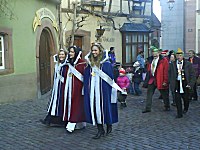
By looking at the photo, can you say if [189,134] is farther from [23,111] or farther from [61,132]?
[23,111]

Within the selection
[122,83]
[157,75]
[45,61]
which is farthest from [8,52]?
[157,75]

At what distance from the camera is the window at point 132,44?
17.9 metres

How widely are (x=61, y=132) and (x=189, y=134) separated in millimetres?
2430

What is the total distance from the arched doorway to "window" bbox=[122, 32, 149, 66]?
5.64 metres

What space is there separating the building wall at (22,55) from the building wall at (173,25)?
48.2ft

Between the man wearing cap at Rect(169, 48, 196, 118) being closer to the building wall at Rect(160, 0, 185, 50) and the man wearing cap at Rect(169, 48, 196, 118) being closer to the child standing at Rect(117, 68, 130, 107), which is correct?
the child standing at Rect(117, 68, 130, 107)

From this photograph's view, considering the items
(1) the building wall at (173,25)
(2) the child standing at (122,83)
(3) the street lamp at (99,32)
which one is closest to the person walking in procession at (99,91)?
(2) the child standing at (122,83)

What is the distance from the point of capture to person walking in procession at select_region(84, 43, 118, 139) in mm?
6355

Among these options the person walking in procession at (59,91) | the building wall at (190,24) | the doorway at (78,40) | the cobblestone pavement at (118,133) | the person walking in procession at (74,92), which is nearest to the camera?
the cobblestone pavement at (118,133)

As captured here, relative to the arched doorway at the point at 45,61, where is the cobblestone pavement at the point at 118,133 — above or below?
below

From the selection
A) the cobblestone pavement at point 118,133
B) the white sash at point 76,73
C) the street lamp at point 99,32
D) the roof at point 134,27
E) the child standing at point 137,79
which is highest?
the roof at point 134,27

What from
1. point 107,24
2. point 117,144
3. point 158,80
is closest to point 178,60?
point 158,80

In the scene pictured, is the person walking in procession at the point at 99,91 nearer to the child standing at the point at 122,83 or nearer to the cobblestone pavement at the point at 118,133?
the cobblestone pavement at the point at 118,133

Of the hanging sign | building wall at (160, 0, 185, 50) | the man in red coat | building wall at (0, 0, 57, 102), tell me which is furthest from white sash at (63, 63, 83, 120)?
building wall at (160, 0, 185, 50)
